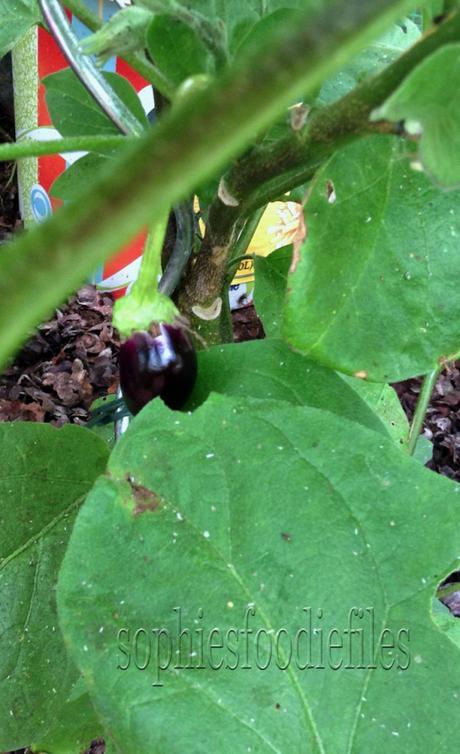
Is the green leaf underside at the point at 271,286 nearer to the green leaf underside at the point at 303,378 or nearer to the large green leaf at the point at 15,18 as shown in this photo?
the green leaf underside at the point at 303,378

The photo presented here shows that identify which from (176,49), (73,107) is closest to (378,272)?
(176,49)

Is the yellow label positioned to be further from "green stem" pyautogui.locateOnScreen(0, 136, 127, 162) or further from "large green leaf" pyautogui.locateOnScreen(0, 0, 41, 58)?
"green stem" pyautogui.locateOnScreen(0, 136, 127, 162)

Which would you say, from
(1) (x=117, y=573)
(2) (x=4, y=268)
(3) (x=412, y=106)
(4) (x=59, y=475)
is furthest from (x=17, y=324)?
(4) (x=59, y=475)

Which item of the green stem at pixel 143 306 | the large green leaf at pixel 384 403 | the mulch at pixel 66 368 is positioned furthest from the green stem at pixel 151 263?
the mulch at pixel 66 368

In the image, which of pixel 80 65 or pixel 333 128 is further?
pixel 80 65

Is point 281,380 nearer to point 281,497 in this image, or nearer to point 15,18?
point 281,497

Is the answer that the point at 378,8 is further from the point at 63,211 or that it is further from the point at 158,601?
the point at 158,601
